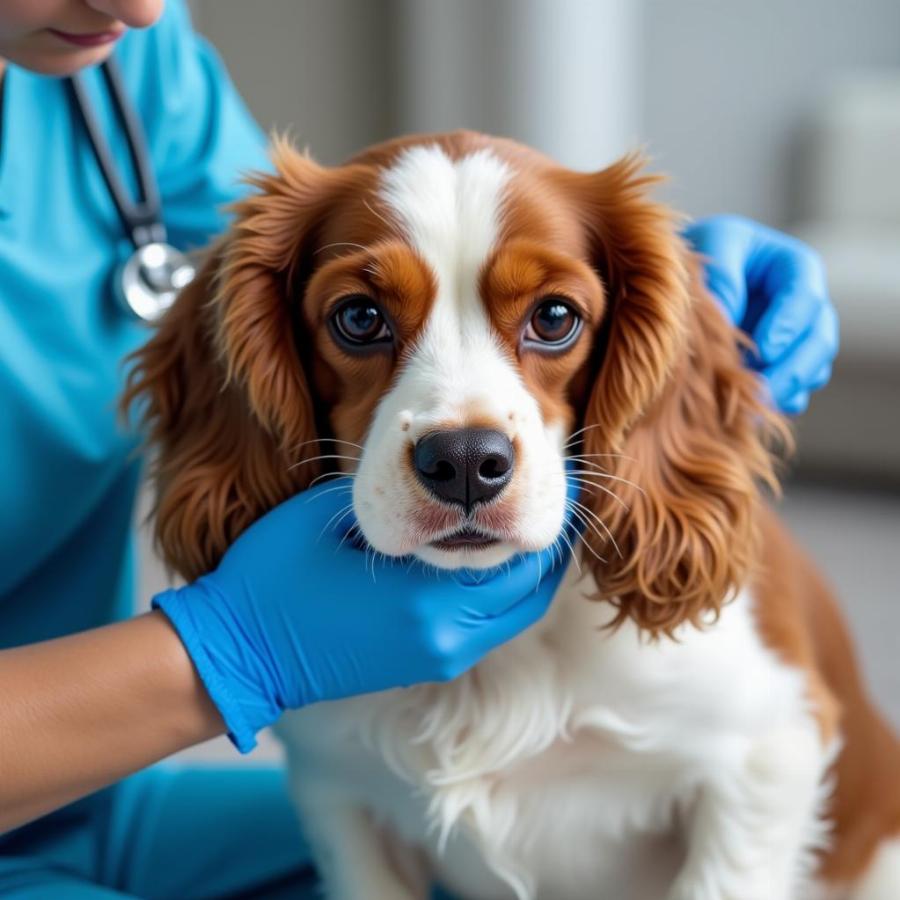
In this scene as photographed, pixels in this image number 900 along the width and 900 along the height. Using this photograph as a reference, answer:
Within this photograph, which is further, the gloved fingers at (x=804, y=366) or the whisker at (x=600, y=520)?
the gloved fingers at (x=804, y=366)

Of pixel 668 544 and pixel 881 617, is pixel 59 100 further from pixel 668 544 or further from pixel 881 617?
pixel 881 617

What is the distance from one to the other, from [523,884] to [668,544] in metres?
0.41

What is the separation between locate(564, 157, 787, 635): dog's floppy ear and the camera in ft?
3.98

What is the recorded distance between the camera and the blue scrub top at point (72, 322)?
148 cm

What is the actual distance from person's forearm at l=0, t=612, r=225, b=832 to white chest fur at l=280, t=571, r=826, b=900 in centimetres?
20

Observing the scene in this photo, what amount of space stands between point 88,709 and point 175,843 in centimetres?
49

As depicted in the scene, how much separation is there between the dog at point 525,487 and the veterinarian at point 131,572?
0.31 feet

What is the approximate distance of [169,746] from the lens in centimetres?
122

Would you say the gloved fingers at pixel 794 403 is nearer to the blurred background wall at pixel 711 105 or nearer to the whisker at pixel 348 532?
the whisker at pixel 348 532

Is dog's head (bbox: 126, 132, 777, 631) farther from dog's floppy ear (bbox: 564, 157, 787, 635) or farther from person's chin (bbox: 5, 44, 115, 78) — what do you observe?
person's chin (bbox: 5, 44, 115, 78)

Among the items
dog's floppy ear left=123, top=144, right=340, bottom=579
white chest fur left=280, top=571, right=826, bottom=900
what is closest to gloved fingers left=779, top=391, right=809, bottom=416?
white chest fur left=280, top=571, right=826, bottom=900

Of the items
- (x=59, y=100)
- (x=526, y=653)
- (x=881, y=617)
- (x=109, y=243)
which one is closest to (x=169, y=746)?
(x=526, y=653)

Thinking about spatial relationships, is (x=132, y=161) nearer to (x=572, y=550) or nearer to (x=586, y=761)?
(x=572, y=550)

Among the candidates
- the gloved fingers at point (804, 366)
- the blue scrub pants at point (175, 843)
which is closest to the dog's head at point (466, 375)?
the gloved fingers at point (804, 366)
